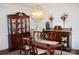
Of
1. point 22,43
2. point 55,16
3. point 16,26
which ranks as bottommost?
point 22,43

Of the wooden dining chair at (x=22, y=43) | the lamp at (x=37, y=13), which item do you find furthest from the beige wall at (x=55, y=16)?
the wooden dining chair at (x=22, y=43)

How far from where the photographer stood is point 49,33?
8.46ft

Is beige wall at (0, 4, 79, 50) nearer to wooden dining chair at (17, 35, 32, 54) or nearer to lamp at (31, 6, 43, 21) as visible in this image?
lamp at (31, 6, 43, 21)

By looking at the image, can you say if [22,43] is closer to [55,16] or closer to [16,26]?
[16,26]

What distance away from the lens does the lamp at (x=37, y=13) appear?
2553mm

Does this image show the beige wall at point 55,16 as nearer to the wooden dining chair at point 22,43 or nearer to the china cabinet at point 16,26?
the china cabinet at point 16,26

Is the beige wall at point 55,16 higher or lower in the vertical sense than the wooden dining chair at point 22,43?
higher

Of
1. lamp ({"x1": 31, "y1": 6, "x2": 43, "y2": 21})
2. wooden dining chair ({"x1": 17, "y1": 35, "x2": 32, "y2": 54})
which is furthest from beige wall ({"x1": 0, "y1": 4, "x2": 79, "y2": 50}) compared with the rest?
wooden dining chair ({"x1": 17, "y1": 35, "x2": 32, "y2": 54})

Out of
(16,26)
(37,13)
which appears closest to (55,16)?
(37,13)

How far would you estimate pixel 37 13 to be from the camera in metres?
2.57

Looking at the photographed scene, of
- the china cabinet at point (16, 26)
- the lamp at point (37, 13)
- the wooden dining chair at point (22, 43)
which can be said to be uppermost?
the lamp at point (37, 13)

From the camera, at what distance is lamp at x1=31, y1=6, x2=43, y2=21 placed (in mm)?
2553

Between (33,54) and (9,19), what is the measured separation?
634mm
